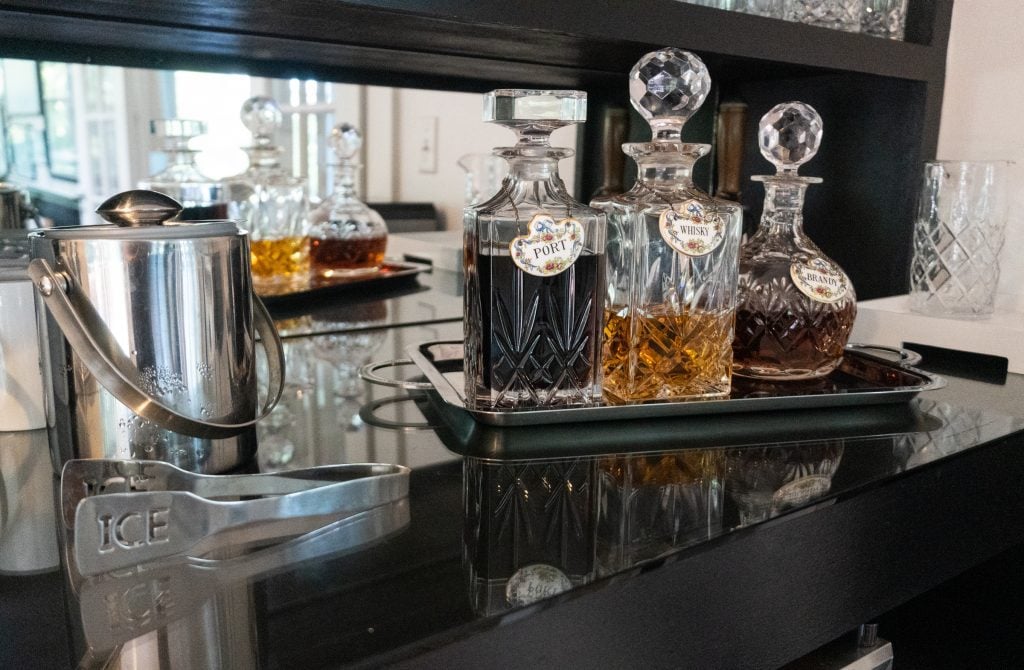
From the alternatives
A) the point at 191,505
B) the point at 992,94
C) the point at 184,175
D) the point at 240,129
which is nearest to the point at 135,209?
the point at 191,505

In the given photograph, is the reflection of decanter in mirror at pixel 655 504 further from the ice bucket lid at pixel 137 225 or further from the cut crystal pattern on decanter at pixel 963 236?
the cut crystal pattern on decanter at pixel 963 236

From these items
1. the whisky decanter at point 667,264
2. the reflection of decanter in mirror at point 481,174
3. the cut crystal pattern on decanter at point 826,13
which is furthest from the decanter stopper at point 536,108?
the reflection of decanter in mirror at point 481,174

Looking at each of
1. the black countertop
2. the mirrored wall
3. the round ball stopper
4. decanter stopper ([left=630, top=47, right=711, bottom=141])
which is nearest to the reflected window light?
the mirrored wall

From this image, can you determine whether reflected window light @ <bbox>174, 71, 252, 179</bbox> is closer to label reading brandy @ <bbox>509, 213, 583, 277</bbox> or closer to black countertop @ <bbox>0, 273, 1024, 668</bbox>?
black countertop @ <bbox>0, 273, 1024, 668</bbox>

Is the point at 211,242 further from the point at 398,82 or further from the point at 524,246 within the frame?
the point at 398,82

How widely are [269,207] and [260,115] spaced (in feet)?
0.43

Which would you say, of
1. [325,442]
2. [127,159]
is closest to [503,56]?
[325,442]

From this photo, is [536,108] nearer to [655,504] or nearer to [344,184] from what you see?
[655,504]

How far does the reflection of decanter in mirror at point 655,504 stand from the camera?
0.47 m

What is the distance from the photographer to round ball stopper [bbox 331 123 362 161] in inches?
51.3

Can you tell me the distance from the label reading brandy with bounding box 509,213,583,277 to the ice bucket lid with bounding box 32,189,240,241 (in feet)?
0.68

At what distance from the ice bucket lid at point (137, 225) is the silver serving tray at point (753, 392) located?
0.24 m

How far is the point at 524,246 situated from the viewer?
62cm

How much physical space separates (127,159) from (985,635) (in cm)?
Answer: 175
